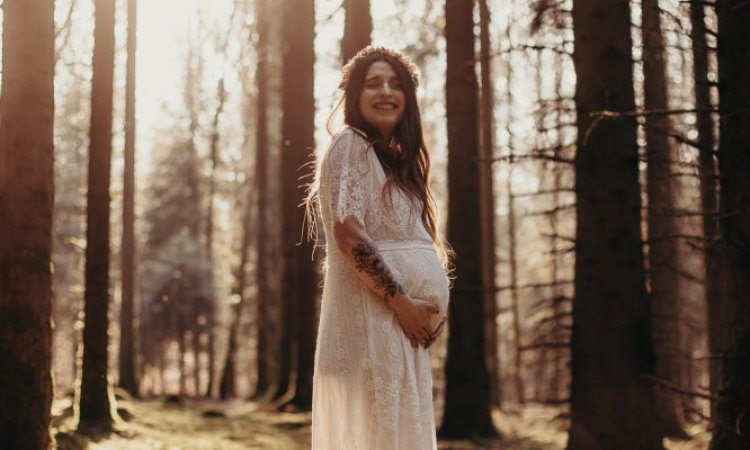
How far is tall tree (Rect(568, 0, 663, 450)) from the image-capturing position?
6.68 meters

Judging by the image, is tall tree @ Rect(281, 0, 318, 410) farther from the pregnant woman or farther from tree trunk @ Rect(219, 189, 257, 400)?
tree trunk @ Rect(219, 189, 257, 400)

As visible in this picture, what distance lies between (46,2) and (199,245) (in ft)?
97.3

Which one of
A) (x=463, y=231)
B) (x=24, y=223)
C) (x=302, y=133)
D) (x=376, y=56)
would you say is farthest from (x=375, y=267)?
(x=302, y=133)

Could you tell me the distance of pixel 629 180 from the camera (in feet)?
22.2

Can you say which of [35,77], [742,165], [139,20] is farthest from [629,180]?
[139,20]

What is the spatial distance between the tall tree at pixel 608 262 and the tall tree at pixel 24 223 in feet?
12.9

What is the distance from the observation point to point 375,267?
3.66m

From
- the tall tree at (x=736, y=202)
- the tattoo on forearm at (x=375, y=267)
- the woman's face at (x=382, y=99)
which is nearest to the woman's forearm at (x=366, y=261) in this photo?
the tattoo on forearm at (x=375, y=267)

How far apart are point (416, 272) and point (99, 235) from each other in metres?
7.14

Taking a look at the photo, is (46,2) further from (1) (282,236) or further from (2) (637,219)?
(1) (282,236)

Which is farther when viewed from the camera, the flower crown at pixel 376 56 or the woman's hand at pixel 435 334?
the flower crown at pixel 376 56

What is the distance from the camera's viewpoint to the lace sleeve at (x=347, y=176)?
376cm

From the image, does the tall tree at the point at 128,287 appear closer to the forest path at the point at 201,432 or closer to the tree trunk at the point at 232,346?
the forest path at the point at 201,432

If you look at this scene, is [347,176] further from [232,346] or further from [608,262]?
[232,346]
